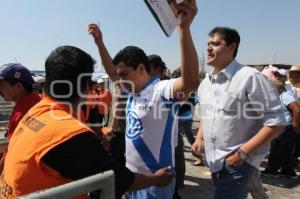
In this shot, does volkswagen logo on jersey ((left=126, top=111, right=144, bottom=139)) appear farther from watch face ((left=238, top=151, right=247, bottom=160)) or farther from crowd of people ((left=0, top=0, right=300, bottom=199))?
watch face ((left=238, top=151, right=247, bottom=160))

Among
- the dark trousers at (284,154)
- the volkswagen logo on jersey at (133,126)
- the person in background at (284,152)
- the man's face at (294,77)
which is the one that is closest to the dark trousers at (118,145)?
the volkswagen logo on jersey at (133,126)

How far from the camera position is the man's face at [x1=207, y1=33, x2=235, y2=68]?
9.83 ft

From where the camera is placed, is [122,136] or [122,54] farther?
[122,136]

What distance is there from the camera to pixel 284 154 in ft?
20.1

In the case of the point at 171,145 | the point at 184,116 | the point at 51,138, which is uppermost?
the point at 51,138

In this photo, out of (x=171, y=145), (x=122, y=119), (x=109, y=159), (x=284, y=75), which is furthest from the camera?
(x=284, y=75)

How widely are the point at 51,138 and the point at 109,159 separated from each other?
0.95 feet

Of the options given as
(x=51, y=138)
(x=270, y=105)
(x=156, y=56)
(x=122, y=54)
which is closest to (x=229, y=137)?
(x=270, y=105)

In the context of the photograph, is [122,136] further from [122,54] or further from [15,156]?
[15,156]

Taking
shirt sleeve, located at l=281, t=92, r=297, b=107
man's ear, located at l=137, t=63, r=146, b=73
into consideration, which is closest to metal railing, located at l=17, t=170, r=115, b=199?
man's ear, located at l=137, t=63, r=146, b=73

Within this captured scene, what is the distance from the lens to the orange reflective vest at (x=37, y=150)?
159 cm

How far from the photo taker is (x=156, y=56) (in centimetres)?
464

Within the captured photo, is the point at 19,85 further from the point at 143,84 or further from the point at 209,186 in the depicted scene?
the point at 209,186

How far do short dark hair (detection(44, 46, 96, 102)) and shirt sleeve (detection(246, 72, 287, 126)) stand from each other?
140 cm
